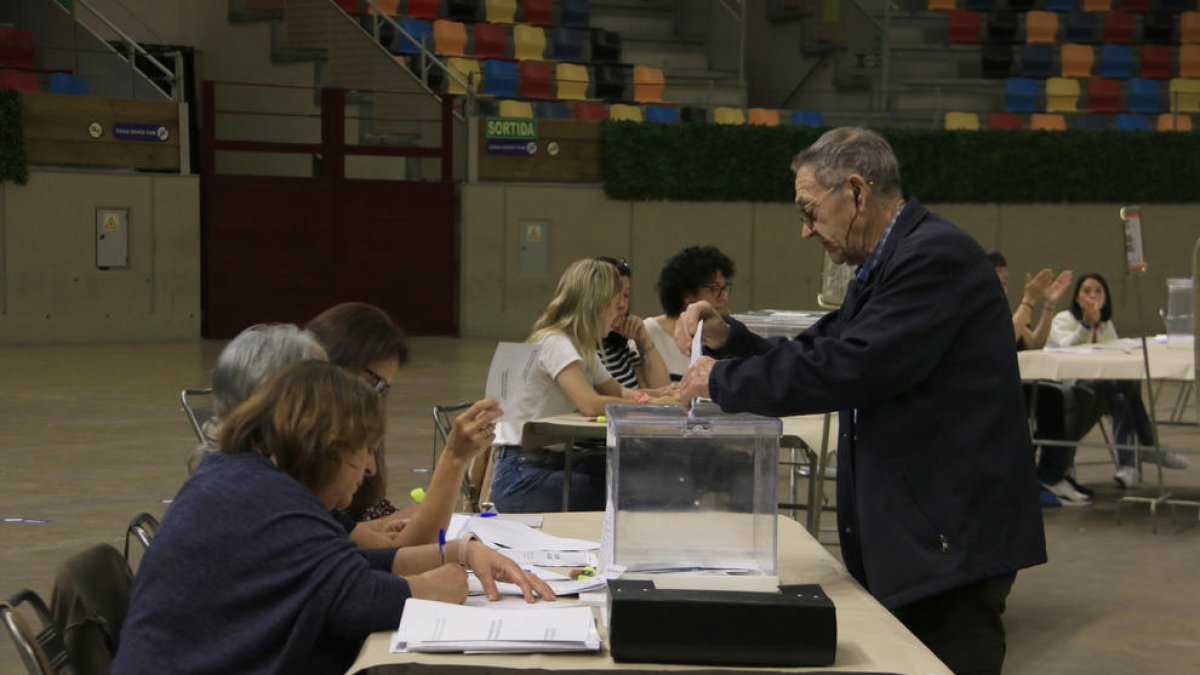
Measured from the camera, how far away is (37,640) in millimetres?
2549

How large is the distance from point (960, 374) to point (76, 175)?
1444 centimetres

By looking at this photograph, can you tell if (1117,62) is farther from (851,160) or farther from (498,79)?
(851,160)

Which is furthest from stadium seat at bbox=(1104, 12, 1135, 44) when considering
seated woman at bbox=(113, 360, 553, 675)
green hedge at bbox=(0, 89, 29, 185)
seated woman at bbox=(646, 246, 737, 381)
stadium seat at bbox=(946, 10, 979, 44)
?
seated woman at bbox=(113, 360, 553, 675)

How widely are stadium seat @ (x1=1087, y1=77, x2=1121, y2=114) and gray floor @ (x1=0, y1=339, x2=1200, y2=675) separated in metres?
8.41

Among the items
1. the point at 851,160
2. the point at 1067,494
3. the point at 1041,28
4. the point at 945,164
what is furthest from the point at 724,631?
the point at 1041,28

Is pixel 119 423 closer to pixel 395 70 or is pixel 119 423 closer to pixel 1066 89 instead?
pixel 395 70

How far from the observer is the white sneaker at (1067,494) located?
841 cm

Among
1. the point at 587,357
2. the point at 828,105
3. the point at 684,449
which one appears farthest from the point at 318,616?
the point at 828,105

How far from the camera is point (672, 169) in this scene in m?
18.2

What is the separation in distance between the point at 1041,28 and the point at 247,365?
1999 cm

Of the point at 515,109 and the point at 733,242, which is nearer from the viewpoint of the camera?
the point at 515,109

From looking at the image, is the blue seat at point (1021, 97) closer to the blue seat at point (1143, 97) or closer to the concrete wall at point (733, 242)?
the blue seat at point (1143, 97)

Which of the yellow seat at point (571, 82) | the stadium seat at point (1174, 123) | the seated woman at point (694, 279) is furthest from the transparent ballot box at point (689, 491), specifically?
the stadium seat at point (1174, 123)

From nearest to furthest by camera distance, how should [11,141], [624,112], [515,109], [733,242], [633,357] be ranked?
1. [633,357]
2. [11,141]
3. [515,109]
4. [624,112]
5. [733,242]
